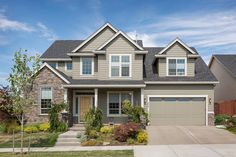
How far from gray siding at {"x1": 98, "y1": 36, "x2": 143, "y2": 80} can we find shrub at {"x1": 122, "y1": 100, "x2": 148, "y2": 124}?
3.13 m

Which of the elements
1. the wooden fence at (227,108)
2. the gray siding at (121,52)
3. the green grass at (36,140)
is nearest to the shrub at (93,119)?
the green grass at (36,140)

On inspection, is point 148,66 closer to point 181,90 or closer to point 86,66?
point 181,90

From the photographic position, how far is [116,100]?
91.2ft

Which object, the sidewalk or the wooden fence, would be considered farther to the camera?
the wooden fence

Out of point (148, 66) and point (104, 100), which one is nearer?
point (104, 100)

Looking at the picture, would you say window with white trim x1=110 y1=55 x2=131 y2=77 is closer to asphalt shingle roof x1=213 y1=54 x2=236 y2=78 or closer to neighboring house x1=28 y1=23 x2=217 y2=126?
neighboring house x1=28 y1=23 x2=217 y2=126

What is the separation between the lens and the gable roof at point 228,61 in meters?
35.2

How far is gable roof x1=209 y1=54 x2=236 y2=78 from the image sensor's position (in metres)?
35.2

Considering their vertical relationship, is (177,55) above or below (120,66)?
above

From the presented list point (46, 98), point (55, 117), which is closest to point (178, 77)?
point (55, 117)

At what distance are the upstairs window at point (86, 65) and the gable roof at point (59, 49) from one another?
8.11ft

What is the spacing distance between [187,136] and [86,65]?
10814mm

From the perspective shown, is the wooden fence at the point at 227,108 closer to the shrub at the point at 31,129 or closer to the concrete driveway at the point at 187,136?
the concrete driveway at the point at 187,136

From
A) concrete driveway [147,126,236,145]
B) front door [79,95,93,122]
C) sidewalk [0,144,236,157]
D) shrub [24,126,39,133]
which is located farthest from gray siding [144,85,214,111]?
sidewalk [0,144,236,157]
